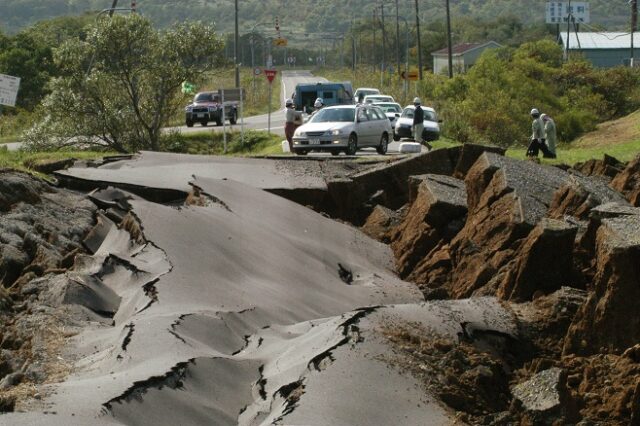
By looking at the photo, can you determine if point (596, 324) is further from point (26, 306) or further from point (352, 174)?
point (352, 174)

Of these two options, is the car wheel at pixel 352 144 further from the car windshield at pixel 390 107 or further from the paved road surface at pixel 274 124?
the car windshield at pixel 390 107

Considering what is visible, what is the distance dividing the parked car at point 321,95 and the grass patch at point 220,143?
38.1ft

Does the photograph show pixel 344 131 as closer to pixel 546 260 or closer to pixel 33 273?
pixel 33 273

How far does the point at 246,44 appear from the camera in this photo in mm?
175250

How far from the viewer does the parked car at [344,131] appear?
112ft

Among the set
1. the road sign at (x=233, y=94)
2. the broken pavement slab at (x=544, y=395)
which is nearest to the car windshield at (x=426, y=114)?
the road sign at (x=233, y=94)

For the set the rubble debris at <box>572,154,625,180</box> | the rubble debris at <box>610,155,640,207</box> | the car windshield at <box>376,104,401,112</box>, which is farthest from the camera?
the car windshield at <box>376,104,401,112</box>

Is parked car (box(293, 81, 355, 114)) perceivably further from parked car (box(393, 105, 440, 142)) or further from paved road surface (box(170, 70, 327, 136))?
parked car (box(393, 105, 440, 142))

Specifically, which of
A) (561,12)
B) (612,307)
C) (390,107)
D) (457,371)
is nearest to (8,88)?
(612,307)

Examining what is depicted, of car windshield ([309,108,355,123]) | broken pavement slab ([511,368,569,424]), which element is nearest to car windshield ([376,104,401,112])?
car windshield ([309,108,355,123])

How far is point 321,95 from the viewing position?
5781 centimetres

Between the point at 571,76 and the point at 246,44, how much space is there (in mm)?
110670

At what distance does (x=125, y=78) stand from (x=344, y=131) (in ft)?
21.1

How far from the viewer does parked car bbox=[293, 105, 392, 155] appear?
34.1m
